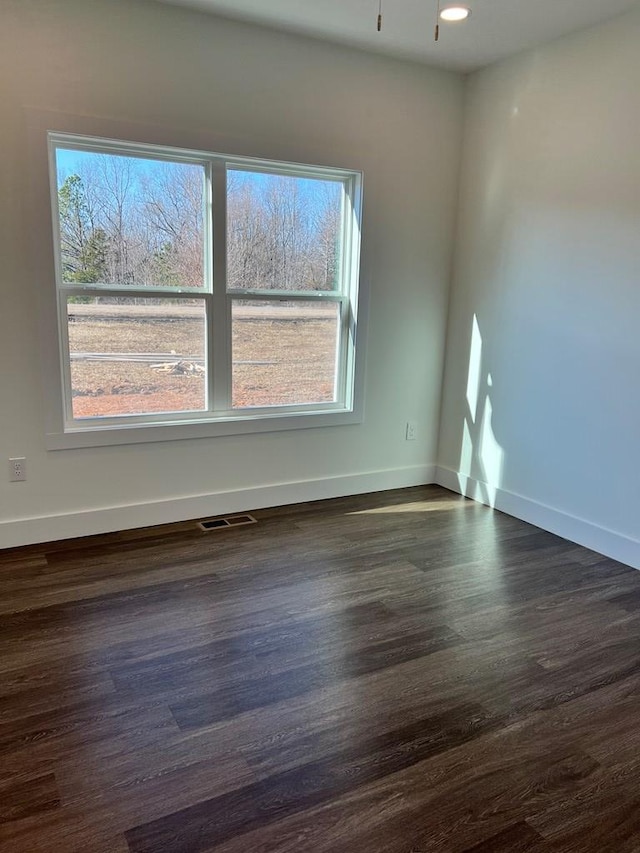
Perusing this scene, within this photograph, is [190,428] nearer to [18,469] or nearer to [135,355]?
[135,355]

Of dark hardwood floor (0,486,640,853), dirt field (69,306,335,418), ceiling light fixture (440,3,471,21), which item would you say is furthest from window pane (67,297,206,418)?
ceiling light fixture (440,3,471,21)

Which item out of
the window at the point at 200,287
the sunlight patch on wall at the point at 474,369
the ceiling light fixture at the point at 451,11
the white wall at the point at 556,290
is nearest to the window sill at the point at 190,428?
the window at the point at 200,287

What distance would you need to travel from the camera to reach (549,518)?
3.58 m

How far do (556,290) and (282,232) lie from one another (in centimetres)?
163

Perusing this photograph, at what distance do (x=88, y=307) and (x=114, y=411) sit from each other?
578 millimetres

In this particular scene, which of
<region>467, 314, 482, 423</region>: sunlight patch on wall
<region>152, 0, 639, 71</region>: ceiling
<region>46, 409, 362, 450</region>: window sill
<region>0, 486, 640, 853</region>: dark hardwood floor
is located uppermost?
<region>152, 0, 639, 71</region>: ceiling

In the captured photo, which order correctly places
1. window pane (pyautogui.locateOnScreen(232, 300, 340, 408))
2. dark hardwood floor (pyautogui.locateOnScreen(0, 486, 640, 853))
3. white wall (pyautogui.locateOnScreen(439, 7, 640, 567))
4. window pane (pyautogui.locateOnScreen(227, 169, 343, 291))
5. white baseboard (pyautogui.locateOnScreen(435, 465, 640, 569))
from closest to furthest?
dark hardwood floor (pyautogui.locateOnScreen(0, 486, 640, 853)) → white wall (pyautogui.locateOnScreen(439, 7, 640, 567)) → white baseboard (pyautogui.locateOnScreen(435, 465, 640, 569)) → window pane (pyautogui.locateOnScreen(227, 169, 343, 291)) → window pane (pyautogui.locateOnScreen(232, 300, 340, 408))

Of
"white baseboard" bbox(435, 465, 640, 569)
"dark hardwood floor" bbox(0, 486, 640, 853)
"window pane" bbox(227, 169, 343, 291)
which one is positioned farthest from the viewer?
"window pane" bbox(227, 169, 343, 291)

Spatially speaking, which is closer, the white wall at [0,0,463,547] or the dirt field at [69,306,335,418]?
the white wall at [0,0,463,547]

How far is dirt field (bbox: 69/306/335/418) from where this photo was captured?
127 inches

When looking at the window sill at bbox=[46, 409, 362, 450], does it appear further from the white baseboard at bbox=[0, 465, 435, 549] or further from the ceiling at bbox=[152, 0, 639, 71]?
the ceiling at bbox=[152, 0, 639, 71]

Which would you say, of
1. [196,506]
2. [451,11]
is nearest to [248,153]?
[451,11]

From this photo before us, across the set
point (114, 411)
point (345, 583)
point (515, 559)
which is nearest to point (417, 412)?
point (515, 559)

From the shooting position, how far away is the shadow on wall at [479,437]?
394 cm
